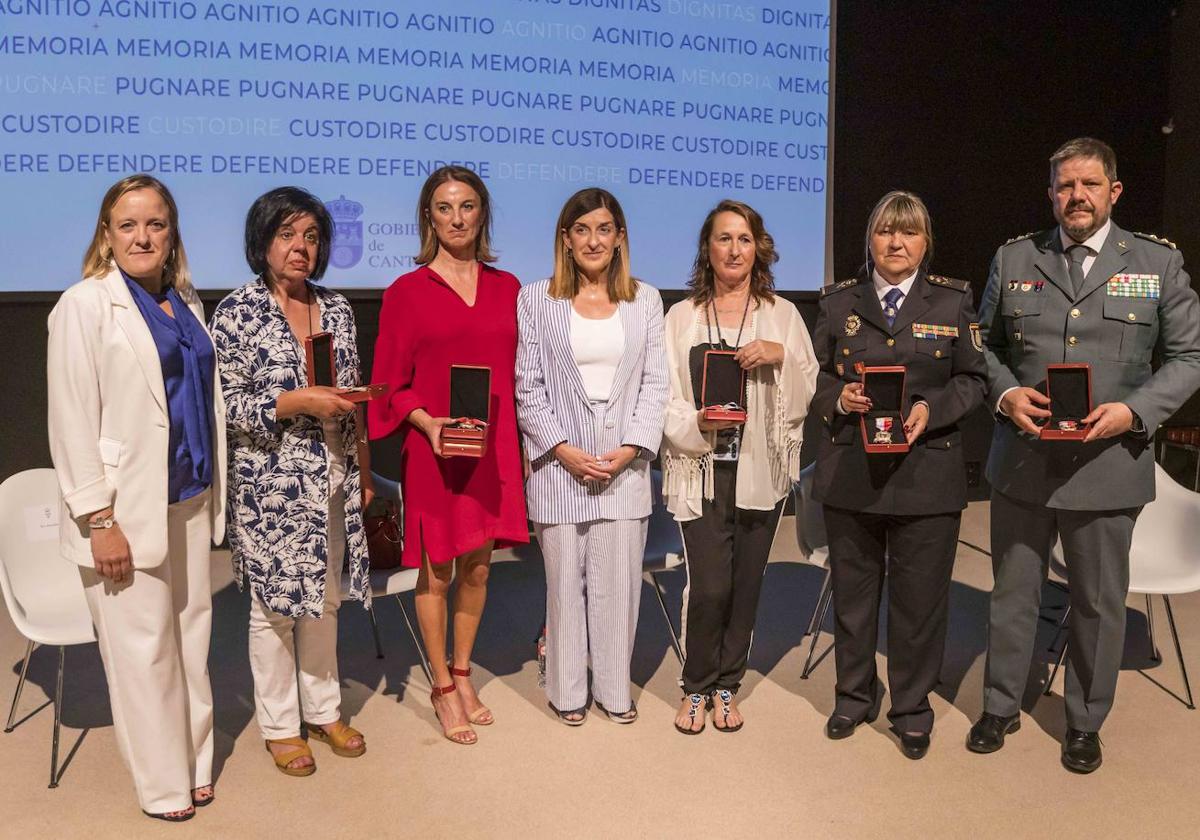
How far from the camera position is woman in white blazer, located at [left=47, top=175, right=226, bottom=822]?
2.57 metres

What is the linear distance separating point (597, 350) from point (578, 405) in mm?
180

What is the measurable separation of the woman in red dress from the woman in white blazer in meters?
0.58

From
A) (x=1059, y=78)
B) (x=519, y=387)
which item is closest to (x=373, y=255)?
(x=519, y=387)

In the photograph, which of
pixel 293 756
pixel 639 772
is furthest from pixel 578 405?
pixel 293 756

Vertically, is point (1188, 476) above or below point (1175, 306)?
below

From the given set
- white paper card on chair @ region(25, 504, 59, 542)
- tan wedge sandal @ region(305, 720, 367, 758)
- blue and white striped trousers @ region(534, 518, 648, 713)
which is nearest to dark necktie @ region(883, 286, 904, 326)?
blue and white striped trousers @ region(534, 518, 648, 713)

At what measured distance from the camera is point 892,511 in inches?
120

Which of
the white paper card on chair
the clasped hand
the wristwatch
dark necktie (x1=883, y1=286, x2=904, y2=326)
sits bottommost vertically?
the white paper card on chair

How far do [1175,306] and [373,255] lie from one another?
3.56 metres

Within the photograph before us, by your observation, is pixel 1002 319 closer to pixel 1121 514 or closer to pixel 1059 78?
pixel 1121 514

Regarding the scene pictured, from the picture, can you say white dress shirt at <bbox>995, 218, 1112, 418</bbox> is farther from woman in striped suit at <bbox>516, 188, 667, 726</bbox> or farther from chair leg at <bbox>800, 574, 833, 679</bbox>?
chair leg at <bbox>800, 574, 833, 679</bbox>

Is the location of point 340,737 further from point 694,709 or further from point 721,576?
point 721,576

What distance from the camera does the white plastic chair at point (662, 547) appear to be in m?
3.87

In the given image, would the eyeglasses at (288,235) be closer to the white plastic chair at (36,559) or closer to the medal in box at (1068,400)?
the white plastic chair at (36,559)
